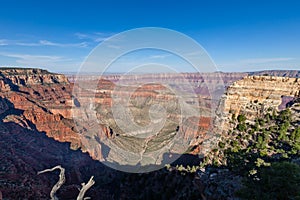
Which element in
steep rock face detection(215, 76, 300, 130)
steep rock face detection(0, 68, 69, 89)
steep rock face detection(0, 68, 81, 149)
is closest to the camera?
steep rock face detection(215, 76, 300, 130)

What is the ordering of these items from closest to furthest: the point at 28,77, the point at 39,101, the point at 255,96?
the point at 255,96 < the point at 39,101 < the point at 28,77

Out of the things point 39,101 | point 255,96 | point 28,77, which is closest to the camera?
point 255,96

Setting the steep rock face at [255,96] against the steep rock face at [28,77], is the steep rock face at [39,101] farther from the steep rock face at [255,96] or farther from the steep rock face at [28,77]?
the steep rock face at [255,96]

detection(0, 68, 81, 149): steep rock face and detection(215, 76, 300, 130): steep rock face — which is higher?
detection(215, 76, 300, 130): steep rock face

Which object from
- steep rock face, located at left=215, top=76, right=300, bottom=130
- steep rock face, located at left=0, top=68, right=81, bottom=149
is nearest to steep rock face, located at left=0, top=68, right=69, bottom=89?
steep rock face, located at left=0, top=68, right=81, bottom=149

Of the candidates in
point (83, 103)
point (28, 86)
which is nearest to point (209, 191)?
point (83, 103)

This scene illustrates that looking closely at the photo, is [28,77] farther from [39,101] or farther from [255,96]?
[255,96]

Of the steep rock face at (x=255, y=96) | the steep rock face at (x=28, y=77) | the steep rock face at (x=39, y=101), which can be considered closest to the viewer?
the steep rock face at (x=255, y=96)

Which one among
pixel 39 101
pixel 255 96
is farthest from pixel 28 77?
pixel 255 96

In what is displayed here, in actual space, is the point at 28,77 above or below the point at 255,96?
below

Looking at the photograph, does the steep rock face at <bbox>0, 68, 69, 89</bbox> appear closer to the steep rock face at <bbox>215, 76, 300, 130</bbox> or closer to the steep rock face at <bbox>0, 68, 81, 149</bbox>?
the steep rock face at <bbox>0, 68, 81, 149</bbox>

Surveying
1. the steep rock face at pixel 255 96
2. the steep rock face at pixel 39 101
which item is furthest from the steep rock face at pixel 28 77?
the steep rock face at pixel 255 96

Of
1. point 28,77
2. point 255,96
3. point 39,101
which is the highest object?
point 255,96
